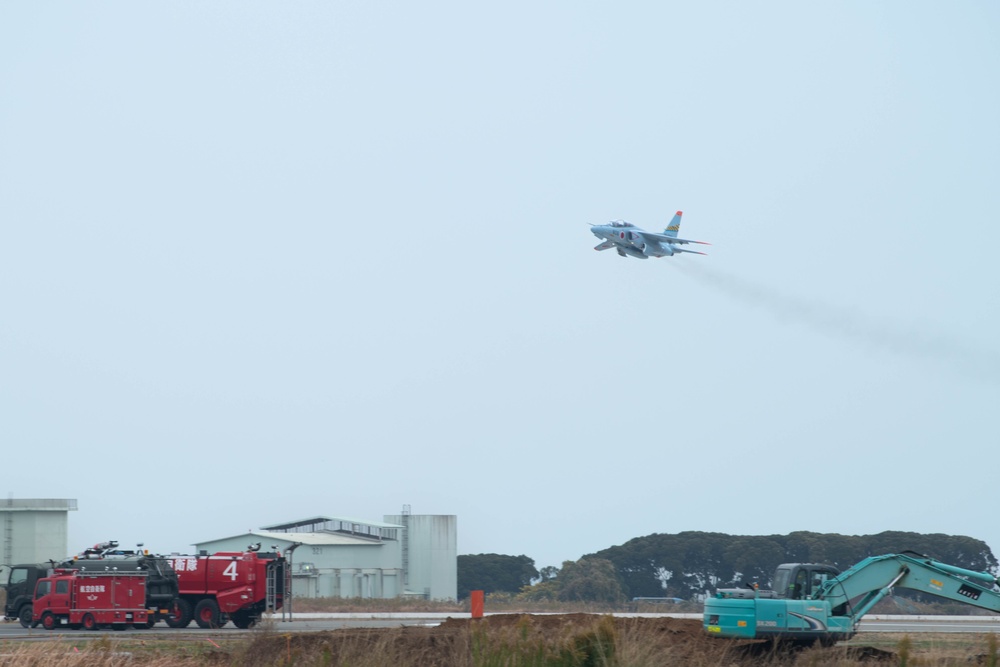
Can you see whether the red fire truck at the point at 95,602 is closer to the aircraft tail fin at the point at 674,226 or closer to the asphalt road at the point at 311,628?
the asphalt road at the point at 311,628

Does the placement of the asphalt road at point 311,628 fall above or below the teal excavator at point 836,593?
below

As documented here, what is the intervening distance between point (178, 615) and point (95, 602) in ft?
8.72

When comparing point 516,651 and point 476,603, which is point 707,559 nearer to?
point 476,603

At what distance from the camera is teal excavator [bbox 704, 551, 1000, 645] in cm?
2381

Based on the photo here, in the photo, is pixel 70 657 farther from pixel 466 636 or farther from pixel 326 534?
pixel 326 534

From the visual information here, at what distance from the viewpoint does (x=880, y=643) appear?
28844mm

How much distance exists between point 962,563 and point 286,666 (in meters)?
62.1

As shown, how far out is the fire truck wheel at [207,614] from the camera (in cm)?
3741

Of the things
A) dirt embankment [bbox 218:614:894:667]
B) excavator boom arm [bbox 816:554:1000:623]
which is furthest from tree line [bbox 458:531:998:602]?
dirt embankment [bbox 218:614:894:667]

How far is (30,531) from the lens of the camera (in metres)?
66.9

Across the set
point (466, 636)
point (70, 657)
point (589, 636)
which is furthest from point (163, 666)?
point (589, 636)

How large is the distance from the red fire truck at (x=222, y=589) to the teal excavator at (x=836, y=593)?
18.6 m

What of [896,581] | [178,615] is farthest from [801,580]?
[178,615]

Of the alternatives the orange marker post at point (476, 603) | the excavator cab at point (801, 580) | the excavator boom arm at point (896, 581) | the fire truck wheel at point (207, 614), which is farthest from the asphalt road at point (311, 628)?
the excavator boom arm at point (896, 581)
